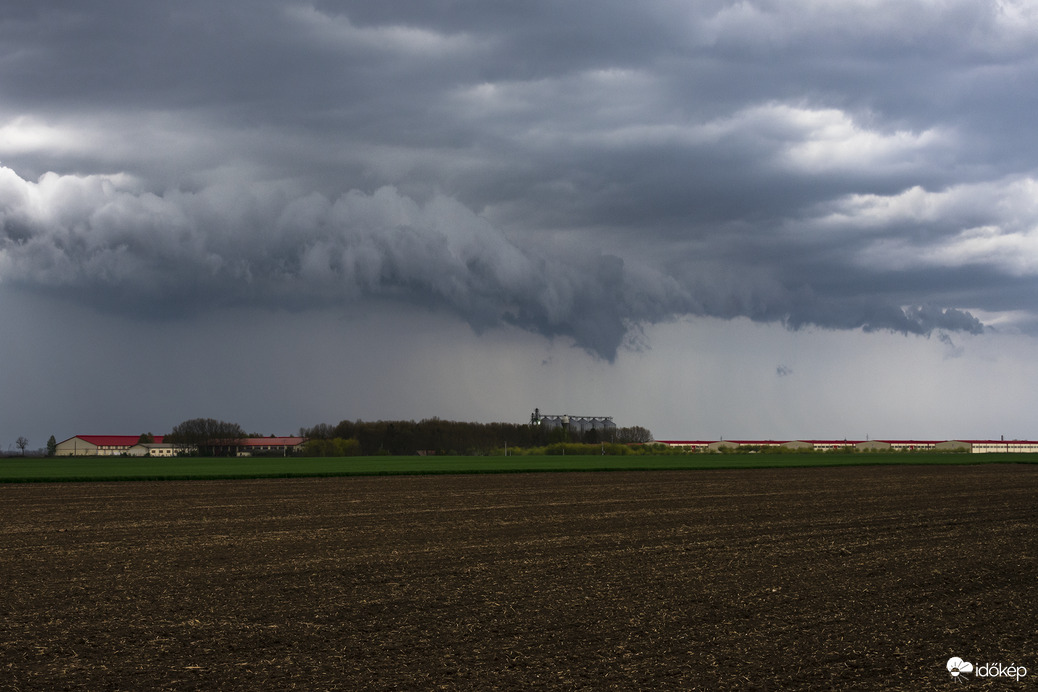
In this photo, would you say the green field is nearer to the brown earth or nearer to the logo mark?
the brown earth

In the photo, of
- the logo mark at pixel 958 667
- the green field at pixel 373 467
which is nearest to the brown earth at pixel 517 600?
the logo mark at pixel 958 667

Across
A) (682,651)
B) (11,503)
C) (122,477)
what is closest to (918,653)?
(682,651)

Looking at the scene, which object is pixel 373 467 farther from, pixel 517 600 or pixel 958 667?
pixel 958 667

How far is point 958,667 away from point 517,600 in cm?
746

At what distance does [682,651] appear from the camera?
43.1 ft

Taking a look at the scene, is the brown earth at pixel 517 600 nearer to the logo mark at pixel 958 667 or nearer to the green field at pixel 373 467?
the logo mark at pixel 958 667

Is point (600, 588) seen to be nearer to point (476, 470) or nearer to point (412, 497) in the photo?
point (412, 497)

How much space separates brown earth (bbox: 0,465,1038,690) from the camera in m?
12.3

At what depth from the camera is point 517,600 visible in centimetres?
1677

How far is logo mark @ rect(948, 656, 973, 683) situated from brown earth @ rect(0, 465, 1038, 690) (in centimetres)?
13

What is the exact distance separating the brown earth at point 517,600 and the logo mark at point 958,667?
129 mm

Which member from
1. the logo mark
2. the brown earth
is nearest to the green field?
the brown earth

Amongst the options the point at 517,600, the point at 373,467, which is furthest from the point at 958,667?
the point at 373,467

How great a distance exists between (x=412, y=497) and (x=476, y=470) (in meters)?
33.0
